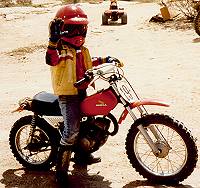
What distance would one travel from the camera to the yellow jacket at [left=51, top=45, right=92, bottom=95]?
13.9ft

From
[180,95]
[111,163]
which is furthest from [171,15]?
[111,163]

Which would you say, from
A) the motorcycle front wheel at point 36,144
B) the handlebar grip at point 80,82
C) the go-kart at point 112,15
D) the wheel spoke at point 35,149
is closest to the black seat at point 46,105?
the motorcycle front wheel at point 36,144

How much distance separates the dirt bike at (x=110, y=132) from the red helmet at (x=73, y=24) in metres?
0.40

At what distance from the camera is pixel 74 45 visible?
4324mm

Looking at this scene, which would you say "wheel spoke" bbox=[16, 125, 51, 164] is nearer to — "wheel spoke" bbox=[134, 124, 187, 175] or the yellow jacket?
the yellow jacket

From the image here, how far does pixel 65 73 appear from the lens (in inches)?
168

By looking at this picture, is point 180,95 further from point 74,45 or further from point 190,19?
point 190,19

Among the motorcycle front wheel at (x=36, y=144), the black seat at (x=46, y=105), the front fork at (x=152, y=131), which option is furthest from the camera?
the motorcycle front wheel at (x=36, y=144)

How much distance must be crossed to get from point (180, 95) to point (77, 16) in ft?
12.2

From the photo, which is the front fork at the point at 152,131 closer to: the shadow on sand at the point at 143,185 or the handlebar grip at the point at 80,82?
the shadow on sand at the point at 143,185

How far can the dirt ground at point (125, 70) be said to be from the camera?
4.71 metres

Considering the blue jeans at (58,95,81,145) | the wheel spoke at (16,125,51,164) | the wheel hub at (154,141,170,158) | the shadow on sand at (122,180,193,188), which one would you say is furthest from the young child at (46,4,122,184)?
the wheel hub at (154,141,170,158)

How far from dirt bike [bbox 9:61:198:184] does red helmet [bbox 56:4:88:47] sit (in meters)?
0.40

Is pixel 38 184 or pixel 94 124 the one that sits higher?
pixel 94 124
